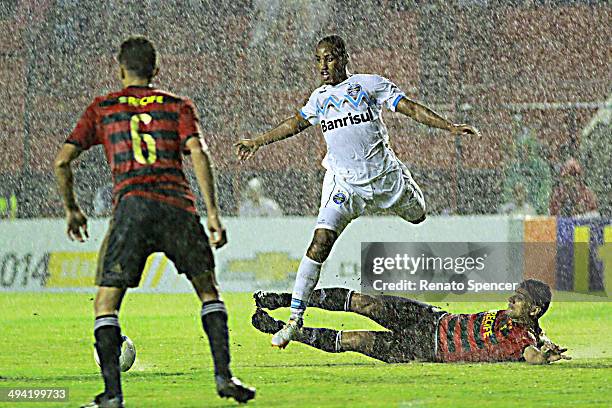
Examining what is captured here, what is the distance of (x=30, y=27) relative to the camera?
62.5 feet

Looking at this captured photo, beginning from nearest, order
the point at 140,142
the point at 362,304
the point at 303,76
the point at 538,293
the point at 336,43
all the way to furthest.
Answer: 1. the point at 140,142
2. the point at 538,293
3. the point at 362,304
4. the point at 336,43
5. the point at 303,76

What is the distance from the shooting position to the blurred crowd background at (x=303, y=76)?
17.2 meters

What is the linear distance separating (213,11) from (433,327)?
541 inches

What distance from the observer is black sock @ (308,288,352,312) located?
21.8 ft

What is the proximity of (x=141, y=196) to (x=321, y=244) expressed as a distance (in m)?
1.93

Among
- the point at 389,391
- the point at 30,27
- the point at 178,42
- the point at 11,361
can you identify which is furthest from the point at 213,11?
the point at 389,391

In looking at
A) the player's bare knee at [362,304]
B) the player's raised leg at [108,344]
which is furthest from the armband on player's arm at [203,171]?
the player's bare knee at [362,304]

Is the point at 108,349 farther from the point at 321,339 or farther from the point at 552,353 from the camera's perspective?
the point at 552,353

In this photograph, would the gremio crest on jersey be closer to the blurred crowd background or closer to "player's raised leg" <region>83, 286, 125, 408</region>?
"player's raised leg" <region>83, 286, 125, 408</region>

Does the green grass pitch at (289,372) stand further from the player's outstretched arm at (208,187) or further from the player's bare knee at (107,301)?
the player's outstretched arm at (208,187)

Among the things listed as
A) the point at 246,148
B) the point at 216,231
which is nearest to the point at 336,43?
the point at 246,148

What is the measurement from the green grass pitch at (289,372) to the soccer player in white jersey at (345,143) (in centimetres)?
66

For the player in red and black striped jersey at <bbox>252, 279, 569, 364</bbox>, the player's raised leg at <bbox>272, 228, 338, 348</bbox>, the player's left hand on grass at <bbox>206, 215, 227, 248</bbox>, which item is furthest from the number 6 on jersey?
the player in red and black striped jersey at <bbox>252, 279, 569, 364</bbox>

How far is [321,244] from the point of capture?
673 centimetres
